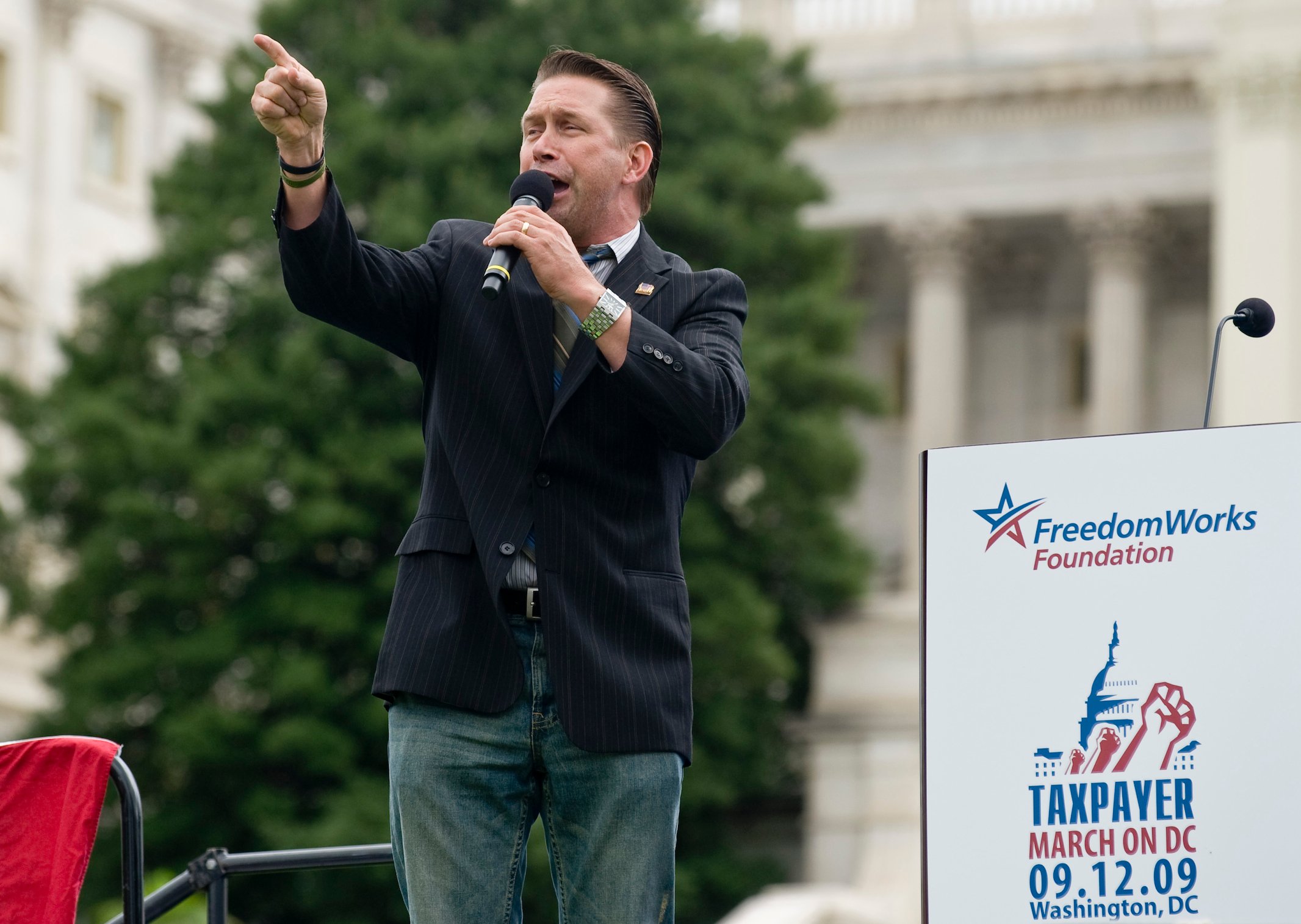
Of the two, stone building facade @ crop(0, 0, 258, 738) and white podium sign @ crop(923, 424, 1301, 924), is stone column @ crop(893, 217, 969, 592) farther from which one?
white podium sign @ crop(923, 424, 1301, 924)

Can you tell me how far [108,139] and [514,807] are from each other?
111 ft

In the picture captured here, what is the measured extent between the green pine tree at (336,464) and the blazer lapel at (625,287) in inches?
633

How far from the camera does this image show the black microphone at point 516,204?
422cm

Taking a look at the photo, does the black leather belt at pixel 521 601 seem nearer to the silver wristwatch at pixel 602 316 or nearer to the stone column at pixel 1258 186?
the silver wristwatch at pixel 602 316

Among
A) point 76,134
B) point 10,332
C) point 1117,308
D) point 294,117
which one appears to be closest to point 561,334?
point 294,117

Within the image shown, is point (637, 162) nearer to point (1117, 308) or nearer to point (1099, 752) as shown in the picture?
point (1099, 752)

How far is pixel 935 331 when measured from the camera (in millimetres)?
45125

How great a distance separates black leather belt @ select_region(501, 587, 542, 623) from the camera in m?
4.61

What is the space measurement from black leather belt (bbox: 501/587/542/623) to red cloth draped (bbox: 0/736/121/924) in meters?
1.00

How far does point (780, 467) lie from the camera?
25484mm

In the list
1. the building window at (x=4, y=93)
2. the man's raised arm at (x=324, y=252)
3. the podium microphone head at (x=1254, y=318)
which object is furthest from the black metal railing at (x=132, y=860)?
the building window at (x=4, y=93)

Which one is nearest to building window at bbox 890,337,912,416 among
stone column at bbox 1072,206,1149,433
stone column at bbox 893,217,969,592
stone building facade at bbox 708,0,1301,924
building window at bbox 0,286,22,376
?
stone building facade at bbox 708,0,1301,924

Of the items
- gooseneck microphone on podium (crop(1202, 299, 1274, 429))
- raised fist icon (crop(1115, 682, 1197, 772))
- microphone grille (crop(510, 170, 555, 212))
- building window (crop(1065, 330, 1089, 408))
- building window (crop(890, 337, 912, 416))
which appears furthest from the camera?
building window (crop(890, 337, 912, 416))

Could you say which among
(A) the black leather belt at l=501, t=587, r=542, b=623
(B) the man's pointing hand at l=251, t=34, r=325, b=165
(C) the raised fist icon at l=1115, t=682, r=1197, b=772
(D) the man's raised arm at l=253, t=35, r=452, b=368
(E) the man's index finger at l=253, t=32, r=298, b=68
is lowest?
(C) the raised fist icon at l=1115, t=682, r=1197, b=772
